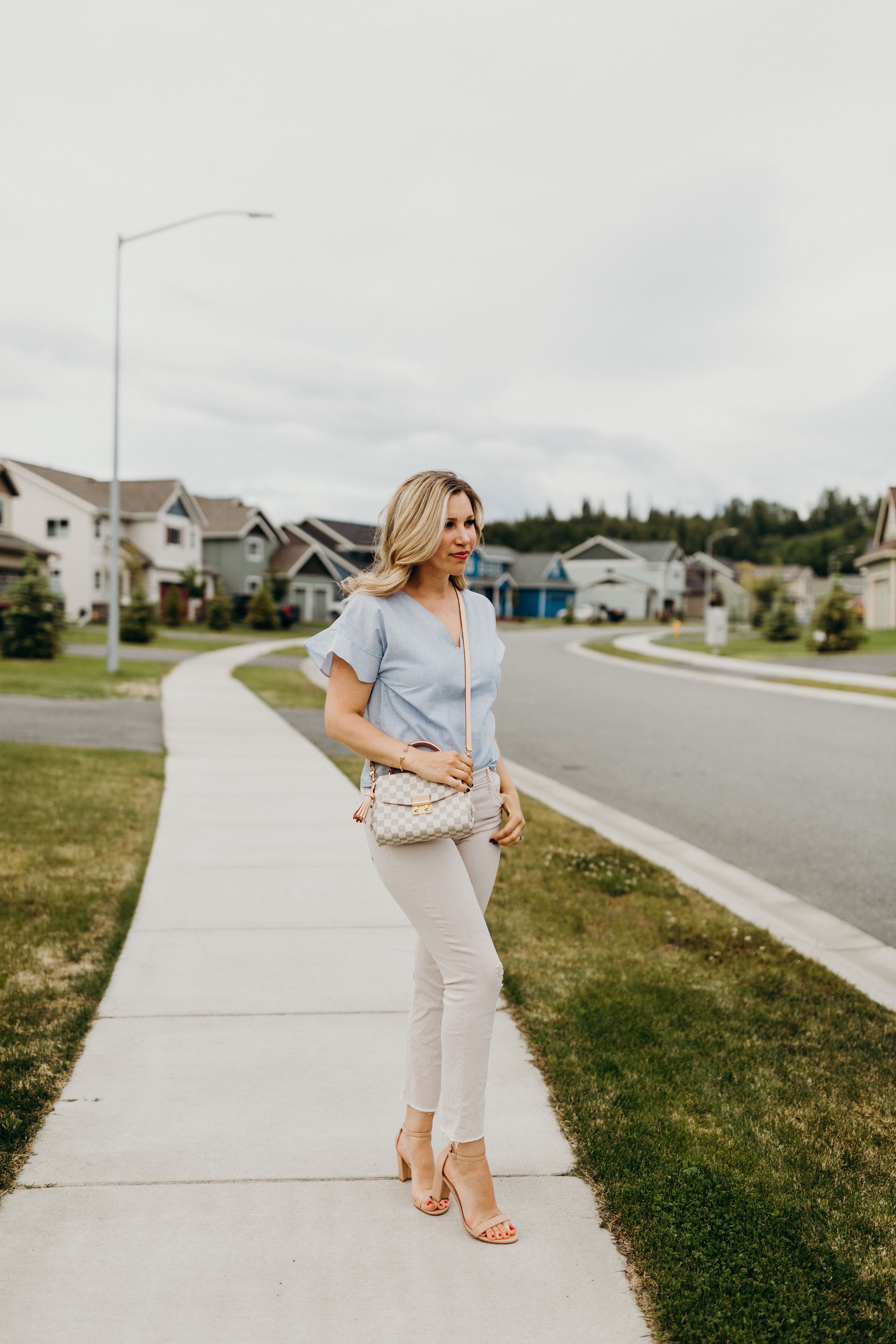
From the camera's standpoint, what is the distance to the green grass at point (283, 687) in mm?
16250

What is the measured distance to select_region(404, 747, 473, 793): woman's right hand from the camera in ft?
8.80

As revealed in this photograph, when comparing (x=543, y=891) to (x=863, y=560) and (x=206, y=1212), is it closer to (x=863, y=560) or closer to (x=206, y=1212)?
(x=206, y=1212)

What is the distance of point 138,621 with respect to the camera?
3538 centimetres

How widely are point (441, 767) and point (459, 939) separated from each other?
48 centimetres

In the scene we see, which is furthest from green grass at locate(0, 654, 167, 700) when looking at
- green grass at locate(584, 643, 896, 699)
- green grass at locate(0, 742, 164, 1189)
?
green grass at locate(584, 643, 896, 699)

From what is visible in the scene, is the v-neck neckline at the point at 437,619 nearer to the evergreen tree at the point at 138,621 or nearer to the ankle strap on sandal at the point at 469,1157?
the ankle strap on sandal at the point at 469,1157

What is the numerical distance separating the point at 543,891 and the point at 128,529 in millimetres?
48333

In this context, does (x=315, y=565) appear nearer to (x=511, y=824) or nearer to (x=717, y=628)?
(x=717, y=628)

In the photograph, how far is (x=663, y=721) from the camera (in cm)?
1505

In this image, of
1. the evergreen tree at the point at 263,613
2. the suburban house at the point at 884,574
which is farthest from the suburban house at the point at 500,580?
the suburban house at the point at 884,574

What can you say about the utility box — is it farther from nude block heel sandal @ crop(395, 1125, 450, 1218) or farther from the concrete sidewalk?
nude block heel sandal @ crop(395, 1125, 450, 1218)

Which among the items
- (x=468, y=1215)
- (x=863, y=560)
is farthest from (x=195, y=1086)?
(x=863, y=560)

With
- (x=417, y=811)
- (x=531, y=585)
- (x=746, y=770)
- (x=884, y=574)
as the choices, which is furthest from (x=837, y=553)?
(x=417, y=811)

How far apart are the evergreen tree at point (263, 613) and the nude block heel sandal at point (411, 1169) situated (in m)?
47.5
